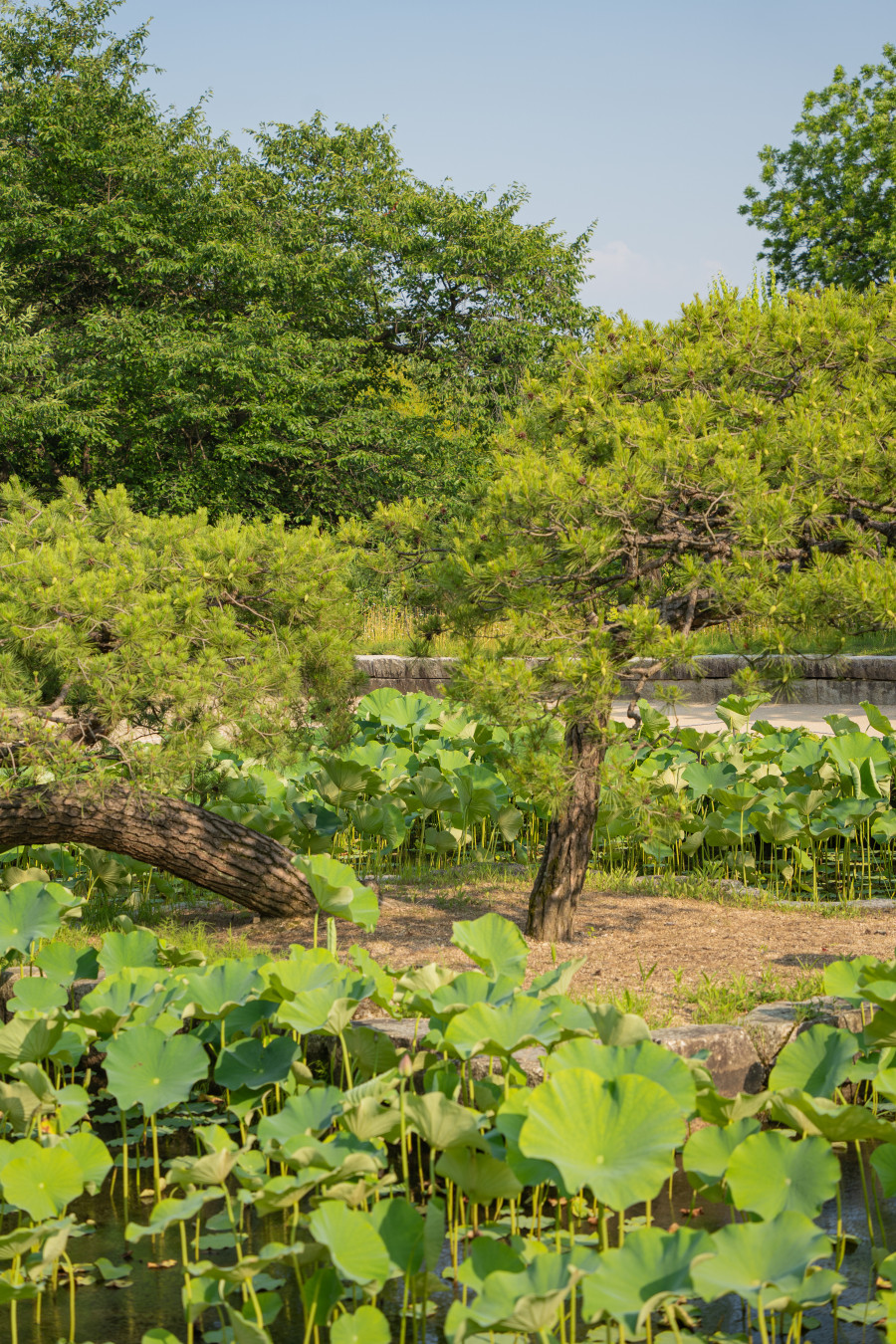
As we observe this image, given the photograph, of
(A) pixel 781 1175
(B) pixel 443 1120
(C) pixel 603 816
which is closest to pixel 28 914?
(B) pixel 443 1120

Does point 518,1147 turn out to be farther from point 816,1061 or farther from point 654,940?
point 654,940

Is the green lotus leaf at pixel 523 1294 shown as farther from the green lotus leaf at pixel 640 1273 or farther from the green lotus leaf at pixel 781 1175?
the green lotus leaf at pixel 781 1175

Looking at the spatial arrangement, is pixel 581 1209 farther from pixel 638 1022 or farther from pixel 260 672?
pixel 260 672

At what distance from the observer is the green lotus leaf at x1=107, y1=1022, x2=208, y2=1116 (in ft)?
8.46

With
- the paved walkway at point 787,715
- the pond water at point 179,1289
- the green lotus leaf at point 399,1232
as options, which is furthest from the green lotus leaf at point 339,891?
the paved walkway at point 787,715

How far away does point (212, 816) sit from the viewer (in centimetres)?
461

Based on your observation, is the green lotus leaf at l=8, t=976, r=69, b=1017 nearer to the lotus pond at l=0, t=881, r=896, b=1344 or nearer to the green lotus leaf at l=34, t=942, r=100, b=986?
the lotus pond at l=0, t=881, r=896, b=1344

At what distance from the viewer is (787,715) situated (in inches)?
480

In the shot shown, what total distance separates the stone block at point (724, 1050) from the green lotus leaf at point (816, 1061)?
640 mm

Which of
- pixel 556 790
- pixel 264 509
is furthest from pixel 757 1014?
pixel 264 509

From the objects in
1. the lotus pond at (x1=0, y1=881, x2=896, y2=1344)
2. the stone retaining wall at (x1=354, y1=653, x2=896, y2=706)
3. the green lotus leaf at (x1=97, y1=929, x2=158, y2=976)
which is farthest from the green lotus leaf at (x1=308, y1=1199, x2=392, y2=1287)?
the stone retaining wall at (x1=354, y1=653, x2=896, y2=706)

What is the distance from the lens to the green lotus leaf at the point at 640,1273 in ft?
5.59

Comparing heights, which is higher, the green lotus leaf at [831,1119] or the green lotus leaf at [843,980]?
the green lotus leaf at [843,980]

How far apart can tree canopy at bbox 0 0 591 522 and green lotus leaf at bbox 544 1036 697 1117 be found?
15.6 metres
